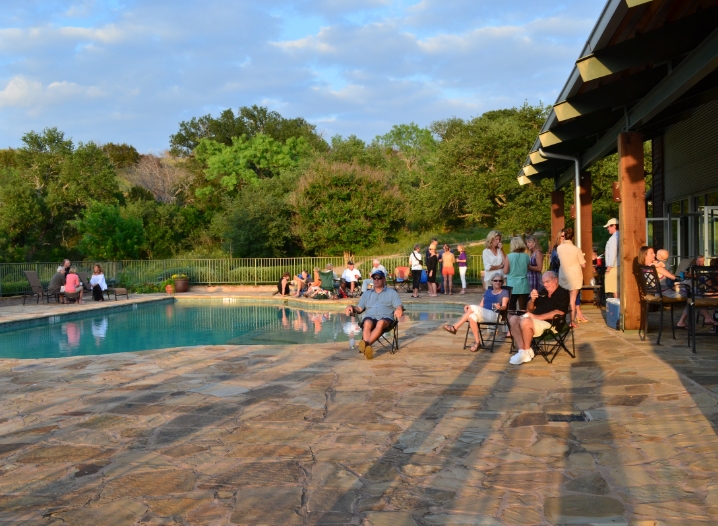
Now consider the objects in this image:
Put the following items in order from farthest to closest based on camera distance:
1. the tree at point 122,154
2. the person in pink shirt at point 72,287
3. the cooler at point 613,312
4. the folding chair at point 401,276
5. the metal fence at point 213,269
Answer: the tree at point 122,154
the metal fence at point 213,269
the folding chair at point 401,276
the person in pink shirt at point 72,287
the cooler at point 613,312

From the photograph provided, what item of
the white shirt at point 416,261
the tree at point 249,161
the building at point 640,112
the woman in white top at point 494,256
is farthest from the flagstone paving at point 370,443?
the tree at point 249,161

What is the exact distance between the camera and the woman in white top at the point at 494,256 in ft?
29.2

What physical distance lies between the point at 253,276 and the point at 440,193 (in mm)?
8327

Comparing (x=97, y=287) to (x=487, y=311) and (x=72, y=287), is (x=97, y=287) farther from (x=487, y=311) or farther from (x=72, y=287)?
(x=487, y=311)

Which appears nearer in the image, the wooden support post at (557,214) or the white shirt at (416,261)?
the wooden support post at (557,214)

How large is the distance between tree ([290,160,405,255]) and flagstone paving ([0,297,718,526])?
66.0 ft

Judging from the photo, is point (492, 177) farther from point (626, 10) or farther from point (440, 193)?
point (626, 10)

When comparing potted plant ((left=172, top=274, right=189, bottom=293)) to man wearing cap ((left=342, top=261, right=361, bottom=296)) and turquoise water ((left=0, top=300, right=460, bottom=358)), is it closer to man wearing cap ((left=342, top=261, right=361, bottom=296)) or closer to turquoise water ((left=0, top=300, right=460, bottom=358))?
turquoise water ((left=0, top=300, right=460, bottom=358))

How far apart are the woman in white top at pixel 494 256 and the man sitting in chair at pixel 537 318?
1805 millimetres

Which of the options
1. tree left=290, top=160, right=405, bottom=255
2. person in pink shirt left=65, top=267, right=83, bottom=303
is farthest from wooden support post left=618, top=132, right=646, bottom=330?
tree left=290, top=160, right=405, bottom=255

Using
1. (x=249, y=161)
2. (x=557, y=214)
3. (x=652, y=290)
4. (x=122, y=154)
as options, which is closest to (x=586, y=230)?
(x=557, y=214)

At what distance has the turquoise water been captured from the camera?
1091cm

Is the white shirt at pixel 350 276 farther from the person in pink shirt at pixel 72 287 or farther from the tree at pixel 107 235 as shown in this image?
the tree at pixel 107 235

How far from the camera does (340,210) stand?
88.8 ft
